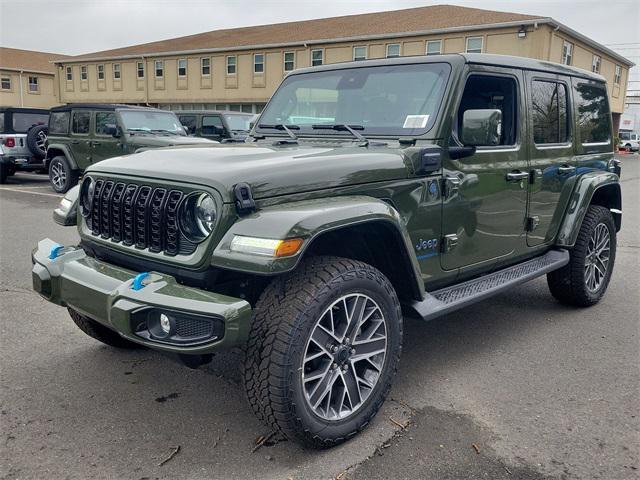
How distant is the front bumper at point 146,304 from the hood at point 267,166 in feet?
1.62

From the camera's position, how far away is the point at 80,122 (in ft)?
41.9

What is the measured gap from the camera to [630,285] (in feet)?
19.8

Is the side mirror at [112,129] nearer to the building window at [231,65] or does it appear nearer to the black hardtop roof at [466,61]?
the black hardtop roof at [466,61]

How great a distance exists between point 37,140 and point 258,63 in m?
21.7

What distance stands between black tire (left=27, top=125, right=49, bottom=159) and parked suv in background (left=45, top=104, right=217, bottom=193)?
1017 mm

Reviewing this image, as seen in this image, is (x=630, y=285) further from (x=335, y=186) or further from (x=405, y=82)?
(x=335, y=186)

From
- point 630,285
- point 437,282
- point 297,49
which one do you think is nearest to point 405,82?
point 437,282

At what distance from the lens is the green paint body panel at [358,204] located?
264cm

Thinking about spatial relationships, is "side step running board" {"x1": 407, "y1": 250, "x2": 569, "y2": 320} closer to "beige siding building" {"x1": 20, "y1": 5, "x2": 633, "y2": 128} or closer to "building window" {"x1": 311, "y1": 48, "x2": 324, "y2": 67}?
"beige siding building" {"x1": 20, "y1": 5, "x2": 633, "y2": 128}

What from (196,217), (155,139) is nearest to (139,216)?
(196,217)

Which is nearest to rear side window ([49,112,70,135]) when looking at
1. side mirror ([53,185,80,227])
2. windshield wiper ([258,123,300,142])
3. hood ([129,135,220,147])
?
hood ([129,135,220,147])

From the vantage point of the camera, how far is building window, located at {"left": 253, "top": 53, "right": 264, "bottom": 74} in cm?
3425

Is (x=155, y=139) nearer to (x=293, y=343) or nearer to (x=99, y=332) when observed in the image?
(x=99, y=332)

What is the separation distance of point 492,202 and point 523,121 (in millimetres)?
716
